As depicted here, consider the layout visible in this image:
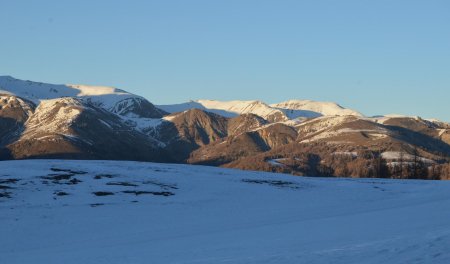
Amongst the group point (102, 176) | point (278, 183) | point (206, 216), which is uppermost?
point (278, 183)

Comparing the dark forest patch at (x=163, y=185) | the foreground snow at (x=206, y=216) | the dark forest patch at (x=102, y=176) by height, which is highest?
the dark forest patch at (x=102, y=176)

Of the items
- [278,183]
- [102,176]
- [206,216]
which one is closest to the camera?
[206,216]

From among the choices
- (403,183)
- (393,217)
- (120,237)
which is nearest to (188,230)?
(120,237)

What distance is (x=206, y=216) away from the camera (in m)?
44.4

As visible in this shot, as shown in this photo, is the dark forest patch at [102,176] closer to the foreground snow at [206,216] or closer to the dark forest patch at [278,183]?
the foreground snow at [206,216]

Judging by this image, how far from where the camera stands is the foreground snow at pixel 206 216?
1072 inches

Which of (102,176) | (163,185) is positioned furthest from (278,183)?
(102,176)

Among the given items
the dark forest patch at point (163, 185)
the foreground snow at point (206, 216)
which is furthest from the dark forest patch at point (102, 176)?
the dark forest patch at point (163, 185)

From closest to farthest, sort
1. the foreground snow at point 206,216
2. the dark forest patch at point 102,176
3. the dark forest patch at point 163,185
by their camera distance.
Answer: the foreground snow at point 206,216 < the dark forest patch at point 163,185 < the dark forest patch at point 102,176

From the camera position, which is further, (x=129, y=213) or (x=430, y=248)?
(x=129, y=213)

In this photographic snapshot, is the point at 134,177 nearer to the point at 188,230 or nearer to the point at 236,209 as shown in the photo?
the point at 236,209

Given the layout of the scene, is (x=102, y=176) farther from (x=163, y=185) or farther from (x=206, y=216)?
(x=206, y=216)

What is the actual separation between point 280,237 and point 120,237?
1047cm

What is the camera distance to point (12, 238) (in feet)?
120
